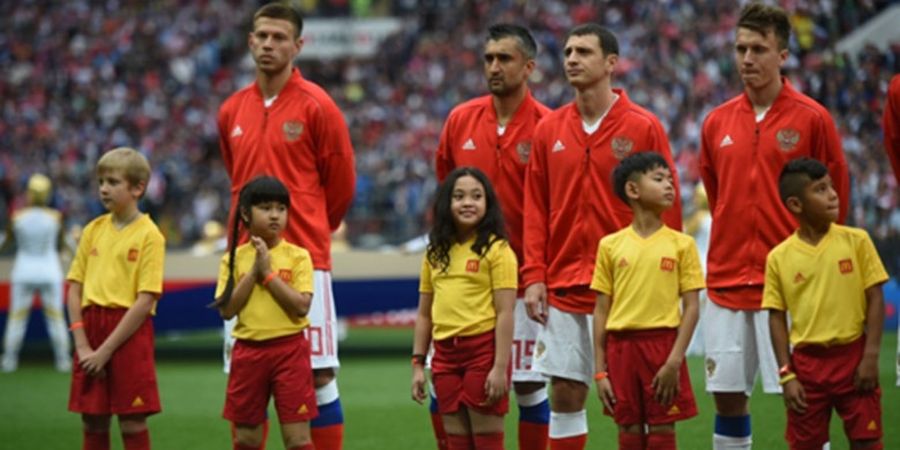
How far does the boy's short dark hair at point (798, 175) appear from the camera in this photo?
248 inches

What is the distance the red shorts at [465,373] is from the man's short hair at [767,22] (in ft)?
6.27

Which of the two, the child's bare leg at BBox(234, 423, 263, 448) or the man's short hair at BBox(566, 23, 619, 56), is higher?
the man's short hair at BBox(566, 23, 619, 56)

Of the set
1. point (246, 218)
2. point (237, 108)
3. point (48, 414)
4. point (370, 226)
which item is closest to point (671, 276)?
point (246, 218)

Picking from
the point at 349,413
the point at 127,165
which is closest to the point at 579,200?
the point at 127,165

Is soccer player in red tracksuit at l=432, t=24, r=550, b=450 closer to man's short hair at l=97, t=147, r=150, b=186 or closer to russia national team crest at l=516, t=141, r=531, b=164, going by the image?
russia national team crest at l=516, t=141, r=531, b=164

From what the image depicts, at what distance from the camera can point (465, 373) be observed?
6.77 m

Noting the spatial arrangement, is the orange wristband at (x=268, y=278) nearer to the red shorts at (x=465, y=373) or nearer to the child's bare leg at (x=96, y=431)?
the red shorts at (x=465, y=373)

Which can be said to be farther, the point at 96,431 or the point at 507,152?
the point at 507,152

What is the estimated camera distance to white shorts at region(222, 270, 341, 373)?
750 cm

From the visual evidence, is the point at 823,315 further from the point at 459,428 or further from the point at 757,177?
the point at 459,428

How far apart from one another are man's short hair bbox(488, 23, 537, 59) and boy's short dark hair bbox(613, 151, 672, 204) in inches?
43.1

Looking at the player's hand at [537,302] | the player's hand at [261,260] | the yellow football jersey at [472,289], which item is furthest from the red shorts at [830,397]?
the player's hand at [261,260]

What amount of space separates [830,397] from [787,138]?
1332 mm

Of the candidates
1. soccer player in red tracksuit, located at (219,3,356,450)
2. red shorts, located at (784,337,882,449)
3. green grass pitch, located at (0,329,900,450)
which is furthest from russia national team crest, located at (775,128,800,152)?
green grass pitch, located at (0,329,900,450)
